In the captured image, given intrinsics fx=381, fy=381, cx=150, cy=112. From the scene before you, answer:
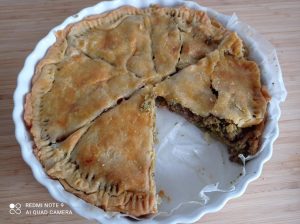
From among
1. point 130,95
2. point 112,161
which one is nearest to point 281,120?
point 130,95

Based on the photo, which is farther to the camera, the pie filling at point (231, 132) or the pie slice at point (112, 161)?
the pie filling at point (231, 132)

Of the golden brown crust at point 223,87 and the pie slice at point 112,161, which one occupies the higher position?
the golden brown crust at point 223,87

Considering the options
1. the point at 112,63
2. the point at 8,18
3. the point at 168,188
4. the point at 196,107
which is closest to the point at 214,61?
the point at 196,107

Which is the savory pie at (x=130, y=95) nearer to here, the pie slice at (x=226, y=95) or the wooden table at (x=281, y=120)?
the pie slice at (x=226, y=95)

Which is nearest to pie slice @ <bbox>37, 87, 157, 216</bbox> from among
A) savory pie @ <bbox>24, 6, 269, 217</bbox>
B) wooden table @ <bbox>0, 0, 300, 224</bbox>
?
savory pie @ <bbox>24, 6, 269, 217</bbox>

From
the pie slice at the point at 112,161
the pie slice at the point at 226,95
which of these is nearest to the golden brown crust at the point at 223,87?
the pie slice at the point at 226,95

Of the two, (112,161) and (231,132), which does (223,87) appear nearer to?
(231,132)
